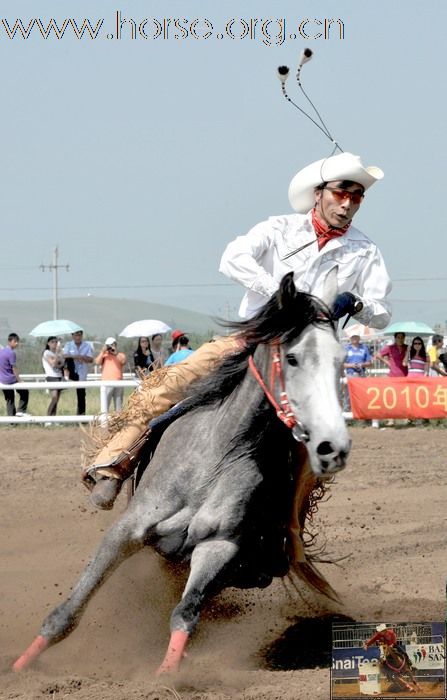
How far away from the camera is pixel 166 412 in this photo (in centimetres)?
557

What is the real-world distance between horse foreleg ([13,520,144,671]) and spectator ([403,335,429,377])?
37.6 ft

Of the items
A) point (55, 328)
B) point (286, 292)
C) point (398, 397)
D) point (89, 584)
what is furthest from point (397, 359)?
point (286, 292)

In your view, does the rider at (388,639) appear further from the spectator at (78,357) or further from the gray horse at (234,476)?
the spectator at (78,357)

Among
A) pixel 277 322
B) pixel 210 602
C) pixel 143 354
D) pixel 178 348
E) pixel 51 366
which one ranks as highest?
pixel 277 322

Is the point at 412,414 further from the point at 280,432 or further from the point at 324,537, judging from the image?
the point at 280,432

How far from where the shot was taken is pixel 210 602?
6.17 meters

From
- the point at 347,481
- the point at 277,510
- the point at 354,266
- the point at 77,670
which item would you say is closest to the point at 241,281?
the point at 354,266

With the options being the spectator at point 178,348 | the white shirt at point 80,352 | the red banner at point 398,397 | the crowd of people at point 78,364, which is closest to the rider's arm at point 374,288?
the spectator at point 178,348

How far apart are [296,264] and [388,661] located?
2.19 meters

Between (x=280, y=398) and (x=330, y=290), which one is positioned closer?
(x=280, y=398)

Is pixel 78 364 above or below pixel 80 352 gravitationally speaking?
below

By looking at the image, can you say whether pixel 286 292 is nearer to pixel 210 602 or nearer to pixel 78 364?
pixel 210 602

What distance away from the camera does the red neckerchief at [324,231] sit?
18.7ft

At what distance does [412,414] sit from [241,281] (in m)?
10.0
